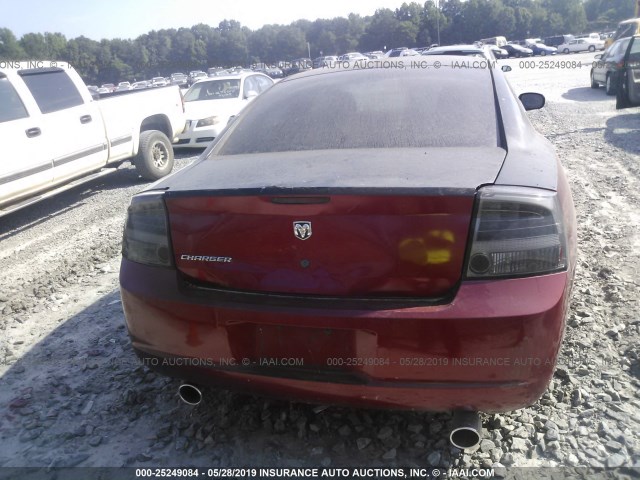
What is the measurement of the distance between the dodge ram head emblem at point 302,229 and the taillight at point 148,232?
23.5 inches

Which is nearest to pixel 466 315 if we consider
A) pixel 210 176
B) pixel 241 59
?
pixel 210 176

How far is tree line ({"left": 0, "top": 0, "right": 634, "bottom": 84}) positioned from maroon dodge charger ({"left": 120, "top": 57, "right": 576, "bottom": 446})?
243 ft

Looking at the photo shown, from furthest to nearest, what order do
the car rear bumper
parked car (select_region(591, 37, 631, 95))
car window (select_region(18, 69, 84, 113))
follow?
parked car (select_region(591, 37, 631, 95)) < car window (select_region(18, 69, 84, 113)) < the car rear bumper

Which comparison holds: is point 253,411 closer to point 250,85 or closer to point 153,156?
point 153,156

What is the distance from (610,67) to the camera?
14.7 m

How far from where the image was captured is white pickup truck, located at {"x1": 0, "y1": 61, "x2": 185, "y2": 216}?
6.16 meters

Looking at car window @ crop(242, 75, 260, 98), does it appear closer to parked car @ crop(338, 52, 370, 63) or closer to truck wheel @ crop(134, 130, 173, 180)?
parked car @ crop(338, 52, 370, 63)

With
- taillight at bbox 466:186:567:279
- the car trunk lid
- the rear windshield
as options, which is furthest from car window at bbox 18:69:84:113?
taillight at bbox 466:186:567:279

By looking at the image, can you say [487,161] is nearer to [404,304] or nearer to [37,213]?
[404,304]

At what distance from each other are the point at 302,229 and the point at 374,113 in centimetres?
114

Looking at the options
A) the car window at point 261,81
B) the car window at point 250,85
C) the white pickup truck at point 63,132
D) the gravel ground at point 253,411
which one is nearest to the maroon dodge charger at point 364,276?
the gravel ground at point 253,411

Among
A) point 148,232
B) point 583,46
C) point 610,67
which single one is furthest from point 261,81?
point 583,46

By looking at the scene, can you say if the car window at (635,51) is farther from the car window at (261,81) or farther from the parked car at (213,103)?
the car window at (261,81)

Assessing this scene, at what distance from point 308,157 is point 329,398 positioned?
43.2 inches
